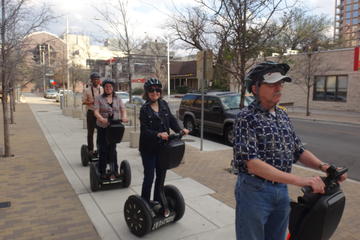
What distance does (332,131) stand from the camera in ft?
41.7

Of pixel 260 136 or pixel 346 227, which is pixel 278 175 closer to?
pixel 260 136

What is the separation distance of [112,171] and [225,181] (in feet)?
6.90

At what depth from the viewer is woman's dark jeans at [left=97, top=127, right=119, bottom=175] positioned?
4.71 meters

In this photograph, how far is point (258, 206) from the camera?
6.53 feet

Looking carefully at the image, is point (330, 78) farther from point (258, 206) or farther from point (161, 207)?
point (258, 206)

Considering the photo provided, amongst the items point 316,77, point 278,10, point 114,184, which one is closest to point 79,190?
point 114,184

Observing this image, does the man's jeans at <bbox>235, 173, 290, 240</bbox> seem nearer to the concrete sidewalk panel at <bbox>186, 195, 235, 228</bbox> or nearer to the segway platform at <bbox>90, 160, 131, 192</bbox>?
the concrete sidewalk panel at <bbox>186, 195, 235, 228</bbox>

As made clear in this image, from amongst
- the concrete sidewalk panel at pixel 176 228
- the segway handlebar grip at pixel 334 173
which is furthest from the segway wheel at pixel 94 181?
the segway handlebar grip at pixel 334 173

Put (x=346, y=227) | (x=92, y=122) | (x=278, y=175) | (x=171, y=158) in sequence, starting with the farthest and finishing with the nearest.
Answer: (x=92, y=122)
(x=346, y=227)
(x=171, y=158)
(x=278, y=175)

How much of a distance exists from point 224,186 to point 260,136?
352 centimetres

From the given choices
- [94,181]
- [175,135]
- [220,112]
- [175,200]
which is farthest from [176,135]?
[220,112]

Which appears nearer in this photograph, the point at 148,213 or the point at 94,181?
the point at 148,213

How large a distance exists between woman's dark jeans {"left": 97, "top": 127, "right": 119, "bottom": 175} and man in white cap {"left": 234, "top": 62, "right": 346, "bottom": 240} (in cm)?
299

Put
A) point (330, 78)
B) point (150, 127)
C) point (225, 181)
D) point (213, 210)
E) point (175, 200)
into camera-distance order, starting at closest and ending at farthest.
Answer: point (150, 127) → point (175, 200) → point (213, 210) → point (225, 181) → point (330, 78)
